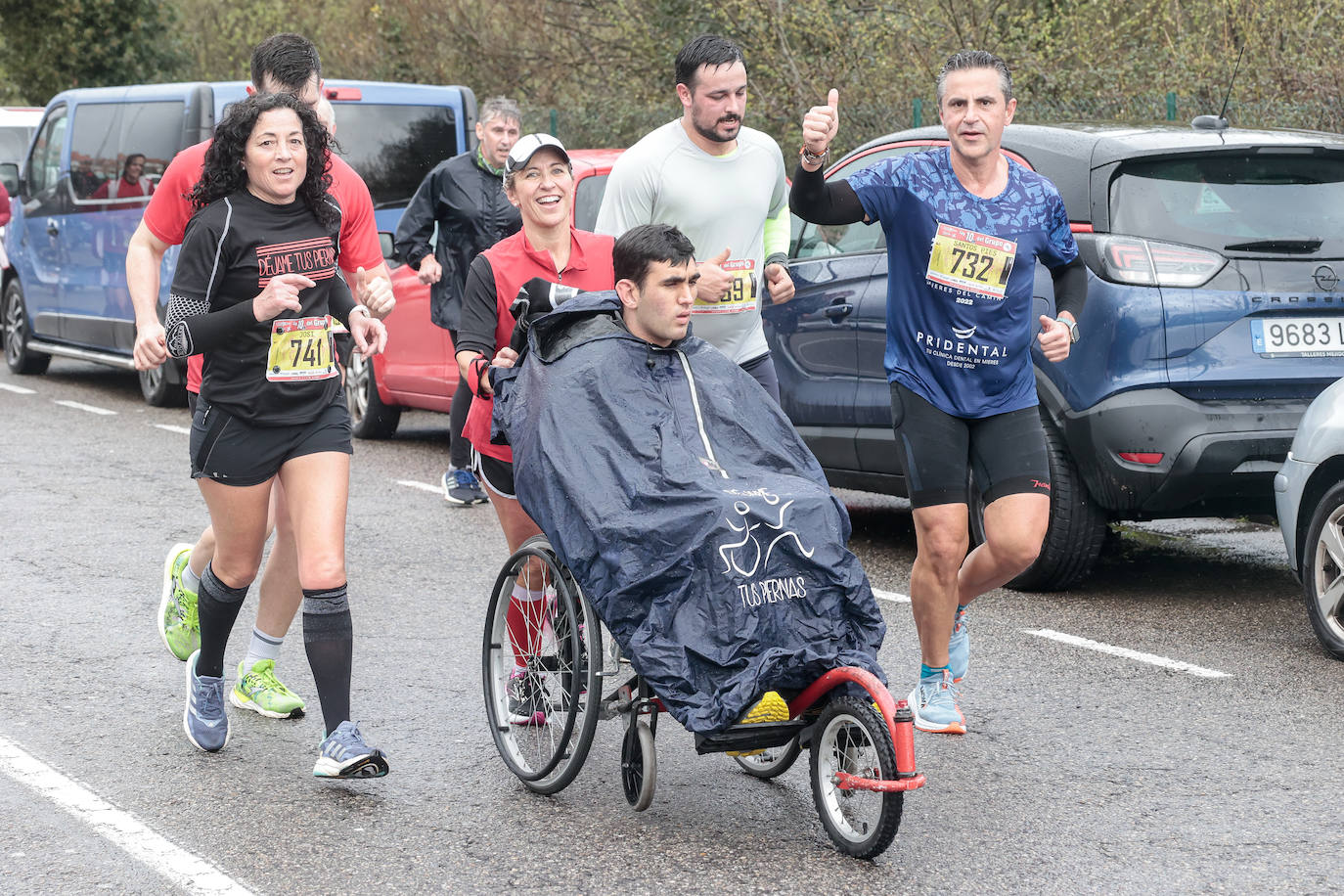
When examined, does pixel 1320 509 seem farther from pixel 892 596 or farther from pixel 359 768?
pixel 359 768

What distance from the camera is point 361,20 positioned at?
27.5 m

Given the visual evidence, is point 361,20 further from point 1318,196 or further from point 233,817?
point 233,817

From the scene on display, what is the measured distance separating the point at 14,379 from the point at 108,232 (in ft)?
8.44

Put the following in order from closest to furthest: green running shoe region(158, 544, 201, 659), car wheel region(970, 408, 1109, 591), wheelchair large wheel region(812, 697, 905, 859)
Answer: wheelchair large wheel region(812, 697, 905, 859)
green running shoe region(158, 544, 201, 659)
car wheel region(970, 408, 1109, 591)

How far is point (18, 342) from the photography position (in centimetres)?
1655

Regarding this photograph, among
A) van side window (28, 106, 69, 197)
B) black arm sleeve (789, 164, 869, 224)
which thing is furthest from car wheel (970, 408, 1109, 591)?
van side window (28, 106, 69, 197)

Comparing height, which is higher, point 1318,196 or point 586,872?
point 1318,196

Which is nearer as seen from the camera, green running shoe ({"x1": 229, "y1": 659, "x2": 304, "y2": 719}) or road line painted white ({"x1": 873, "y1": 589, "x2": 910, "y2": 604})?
green running shoe ({"x1": 229, "y1": 659, "x2": 304, "y2": 719})

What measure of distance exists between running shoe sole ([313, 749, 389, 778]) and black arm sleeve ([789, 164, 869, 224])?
1.97 m

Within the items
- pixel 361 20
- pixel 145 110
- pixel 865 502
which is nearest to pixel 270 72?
pixel 865 502

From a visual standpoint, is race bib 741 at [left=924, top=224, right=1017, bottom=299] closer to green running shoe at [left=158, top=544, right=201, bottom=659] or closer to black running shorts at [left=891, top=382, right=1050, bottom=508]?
black running shorts at [left=891, top=382, right=1050, bottom=508]

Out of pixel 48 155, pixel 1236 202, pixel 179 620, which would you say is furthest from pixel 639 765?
pixel 48 155

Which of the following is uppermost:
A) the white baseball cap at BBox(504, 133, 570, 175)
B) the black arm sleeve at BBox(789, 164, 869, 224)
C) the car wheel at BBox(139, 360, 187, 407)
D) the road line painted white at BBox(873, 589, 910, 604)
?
the white baseball cap at BBox(504, 133, 570, 175)

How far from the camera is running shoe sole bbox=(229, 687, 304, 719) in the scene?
574cm
